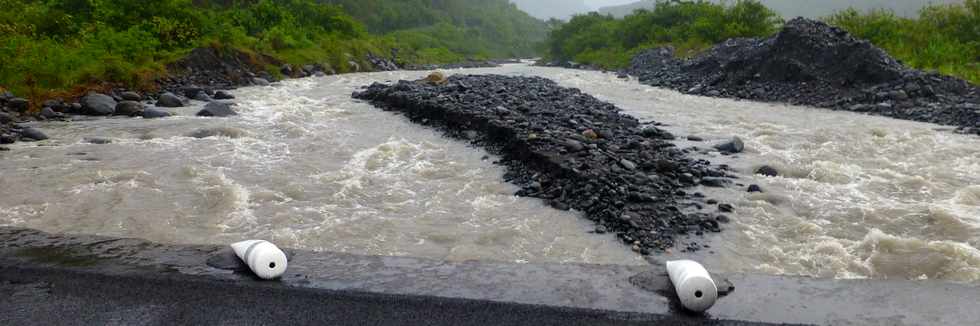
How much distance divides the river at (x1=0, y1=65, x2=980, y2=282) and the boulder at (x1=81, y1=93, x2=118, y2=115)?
64 cm

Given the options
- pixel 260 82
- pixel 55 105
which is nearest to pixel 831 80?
pixel 260 82

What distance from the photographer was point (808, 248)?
561cm

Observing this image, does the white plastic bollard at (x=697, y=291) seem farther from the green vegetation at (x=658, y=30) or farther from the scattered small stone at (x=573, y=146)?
the green vegetation at (x=658, y=30)

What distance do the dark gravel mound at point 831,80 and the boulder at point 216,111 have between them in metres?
13.7

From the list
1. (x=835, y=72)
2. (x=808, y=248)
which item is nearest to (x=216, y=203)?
(x=808, y=248)

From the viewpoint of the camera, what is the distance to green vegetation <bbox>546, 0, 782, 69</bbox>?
31.9m

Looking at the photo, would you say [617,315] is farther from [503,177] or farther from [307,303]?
[503,177]

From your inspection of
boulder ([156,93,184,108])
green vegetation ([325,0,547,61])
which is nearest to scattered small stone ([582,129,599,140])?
boulder ([156,93,184,108])

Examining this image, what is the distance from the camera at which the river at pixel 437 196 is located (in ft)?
18.3

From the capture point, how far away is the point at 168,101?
13.4 m

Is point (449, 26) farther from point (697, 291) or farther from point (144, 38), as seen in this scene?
point (697, 291)

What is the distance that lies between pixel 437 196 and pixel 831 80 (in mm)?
14285

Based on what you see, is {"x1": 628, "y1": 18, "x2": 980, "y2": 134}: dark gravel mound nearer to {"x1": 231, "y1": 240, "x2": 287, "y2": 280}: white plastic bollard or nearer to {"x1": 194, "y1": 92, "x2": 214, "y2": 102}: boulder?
{"x1": 231, "y1": 240, "x2": 287, "y2": 280}: white plastic bollard

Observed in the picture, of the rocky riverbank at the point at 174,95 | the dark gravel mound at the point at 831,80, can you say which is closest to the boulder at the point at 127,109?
the rocky riverbank at the point at 174,95
